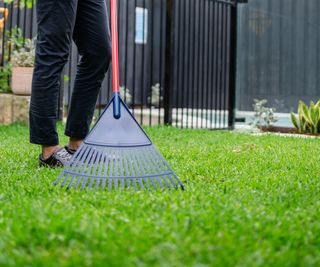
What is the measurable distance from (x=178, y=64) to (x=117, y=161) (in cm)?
411

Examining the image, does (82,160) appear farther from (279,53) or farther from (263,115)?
(279,53)

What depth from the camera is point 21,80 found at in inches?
191

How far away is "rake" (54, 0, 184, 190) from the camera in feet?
5.70

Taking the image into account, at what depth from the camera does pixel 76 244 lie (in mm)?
1103

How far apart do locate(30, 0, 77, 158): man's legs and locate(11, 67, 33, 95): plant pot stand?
267 cm

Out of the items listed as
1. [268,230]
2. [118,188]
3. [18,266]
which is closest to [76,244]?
[18,266]

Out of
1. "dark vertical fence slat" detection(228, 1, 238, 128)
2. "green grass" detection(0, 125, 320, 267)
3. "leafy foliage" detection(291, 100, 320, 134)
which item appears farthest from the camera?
"dark vertical fence slat" detection(228, 1, 238, 128)

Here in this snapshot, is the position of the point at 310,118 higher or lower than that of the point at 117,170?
higher

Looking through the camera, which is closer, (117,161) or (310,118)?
(117,161)

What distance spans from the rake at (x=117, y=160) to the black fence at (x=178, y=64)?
9.49 feet

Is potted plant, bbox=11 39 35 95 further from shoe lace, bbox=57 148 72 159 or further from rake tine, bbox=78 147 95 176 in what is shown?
rake tine, bbox=78 147 95 176

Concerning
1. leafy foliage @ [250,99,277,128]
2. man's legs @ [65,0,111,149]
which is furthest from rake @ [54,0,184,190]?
leafy foliage @ [250,99,277,128]

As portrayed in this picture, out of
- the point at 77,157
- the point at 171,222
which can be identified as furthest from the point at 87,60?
the point at 171,222

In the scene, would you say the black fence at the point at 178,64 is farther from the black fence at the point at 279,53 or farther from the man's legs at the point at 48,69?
Result: the man's legs at the point at 48,69
